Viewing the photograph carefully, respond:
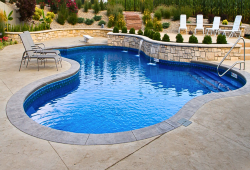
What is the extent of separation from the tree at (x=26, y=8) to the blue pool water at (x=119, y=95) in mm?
8309

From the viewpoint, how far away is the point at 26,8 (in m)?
16.2

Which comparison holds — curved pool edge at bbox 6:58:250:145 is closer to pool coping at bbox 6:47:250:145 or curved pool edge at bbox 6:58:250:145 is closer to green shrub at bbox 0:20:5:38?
pool coping at bbox 6:47:250:145

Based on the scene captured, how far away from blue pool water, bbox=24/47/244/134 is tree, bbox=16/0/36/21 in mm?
8309

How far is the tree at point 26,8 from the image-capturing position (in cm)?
1614

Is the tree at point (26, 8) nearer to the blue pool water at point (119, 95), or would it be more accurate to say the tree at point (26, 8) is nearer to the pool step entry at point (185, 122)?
the blue pool water at point (119, 95)

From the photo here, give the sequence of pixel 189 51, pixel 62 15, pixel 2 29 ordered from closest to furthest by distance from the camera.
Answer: pixel 189 51 < pixel 2 29 < pixel 62 15

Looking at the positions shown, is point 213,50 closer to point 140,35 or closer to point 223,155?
point 140,35

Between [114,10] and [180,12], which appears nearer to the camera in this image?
[180,12]

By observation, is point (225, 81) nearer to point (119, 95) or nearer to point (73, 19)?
point (119, 95)

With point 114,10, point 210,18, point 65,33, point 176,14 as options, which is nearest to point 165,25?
point 176,14

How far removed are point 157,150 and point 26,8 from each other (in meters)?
15.7

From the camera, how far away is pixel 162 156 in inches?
134

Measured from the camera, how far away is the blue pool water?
532 centimetres

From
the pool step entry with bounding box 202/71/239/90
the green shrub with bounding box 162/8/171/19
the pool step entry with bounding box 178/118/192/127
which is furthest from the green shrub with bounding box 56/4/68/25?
the pool step entry with bounding box 178/118/192/127
